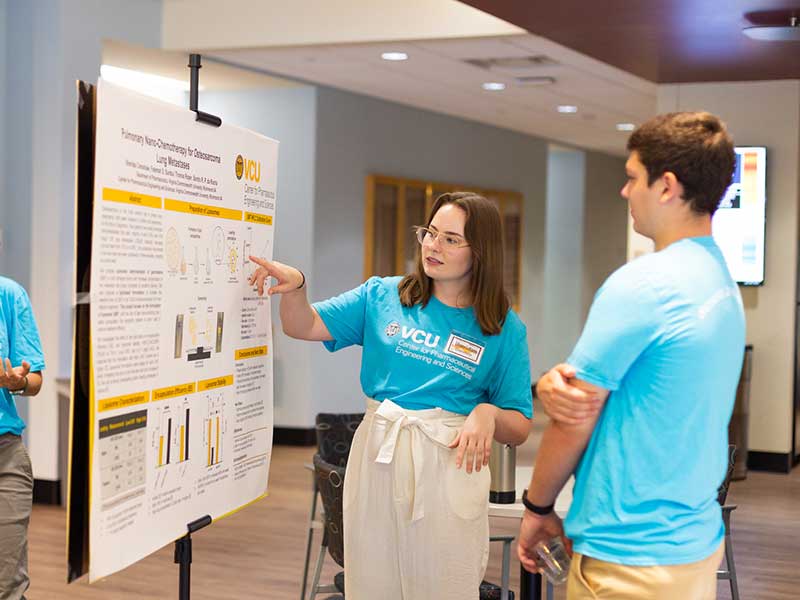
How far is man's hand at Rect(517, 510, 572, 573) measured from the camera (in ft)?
7.92

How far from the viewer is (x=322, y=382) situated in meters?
10.3

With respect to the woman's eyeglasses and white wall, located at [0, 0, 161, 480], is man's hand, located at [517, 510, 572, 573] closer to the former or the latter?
the woman's eyeglasses

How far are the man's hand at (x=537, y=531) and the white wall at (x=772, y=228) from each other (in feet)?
23.5

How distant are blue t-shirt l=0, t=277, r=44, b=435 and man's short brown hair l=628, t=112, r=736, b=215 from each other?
2.46m

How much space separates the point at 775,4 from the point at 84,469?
5.32 meters

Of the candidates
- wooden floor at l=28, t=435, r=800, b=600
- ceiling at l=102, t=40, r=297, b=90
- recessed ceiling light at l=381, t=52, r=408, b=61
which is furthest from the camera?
ceiling at l=102, t=40, r=297, b=90

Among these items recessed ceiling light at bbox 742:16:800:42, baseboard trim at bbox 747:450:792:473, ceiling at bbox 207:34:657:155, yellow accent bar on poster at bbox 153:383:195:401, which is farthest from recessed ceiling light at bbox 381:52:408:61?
yellow accent bar on poster at bbox 153:383:195:401

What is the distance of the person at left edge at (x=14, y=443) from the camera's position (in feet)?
12.6

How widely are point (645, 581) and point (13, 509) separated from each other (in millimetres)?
2455

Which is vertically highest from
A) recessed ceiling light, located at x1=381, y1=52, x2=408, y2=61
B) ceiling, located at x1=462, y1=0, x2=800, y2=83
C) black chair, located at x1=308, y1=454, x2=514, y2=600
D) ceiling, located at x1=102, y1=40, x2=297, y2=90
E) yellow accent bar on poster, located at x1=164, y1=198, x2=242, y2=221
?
ceiling, located at x1=102, y1=40, x2=297, y2=90

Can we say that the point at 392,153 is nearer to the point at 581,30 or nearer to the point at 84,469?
the point at 581,30

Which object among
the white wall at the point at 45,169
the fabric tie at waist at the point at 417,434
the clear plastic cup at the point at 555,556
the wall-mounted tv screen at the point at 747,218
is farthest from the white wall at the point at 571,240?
the clear plastic cup at the point at 555,556

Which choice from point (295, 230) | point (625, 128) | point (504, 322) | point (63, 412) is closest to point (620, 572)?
point (504, 322)

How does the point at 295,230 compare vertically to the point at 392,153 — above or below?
below
